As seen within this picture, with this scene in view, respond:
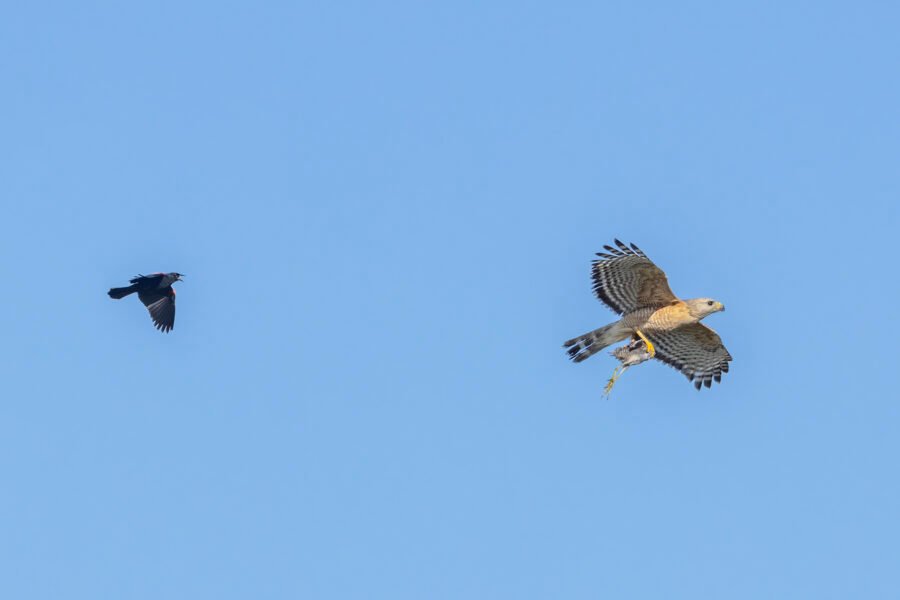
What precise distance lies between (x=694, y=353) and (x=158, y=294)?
1117 cm

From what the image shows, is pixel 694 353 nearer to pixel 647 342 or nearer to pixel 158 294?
pixel 647 342

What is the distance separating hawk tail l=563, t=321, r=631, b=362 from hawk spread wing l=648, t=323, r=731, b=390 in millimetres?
911

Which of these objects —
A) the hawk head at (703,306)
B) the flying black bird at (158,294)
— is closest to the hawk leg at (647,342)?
the hawk head at (703,306)

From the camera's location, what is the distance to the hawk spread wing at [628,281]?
27.8 m

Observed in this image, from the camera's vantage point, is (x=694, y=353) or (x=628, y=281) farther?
(x=694, y=353)

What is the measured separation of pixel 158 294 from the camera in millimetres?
33719

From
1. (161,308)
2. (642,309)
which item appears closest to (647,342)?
(642,309)

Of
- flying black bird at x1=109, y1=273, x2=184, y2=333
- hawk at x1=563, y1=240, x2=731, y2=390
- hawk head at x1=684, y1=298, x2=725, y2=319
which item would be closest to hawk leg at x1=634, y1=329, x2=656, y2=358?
hawk at x1=563, y1=240, x2=731, y2=390

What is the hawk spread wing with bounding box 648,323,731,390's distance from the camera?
96.2ft

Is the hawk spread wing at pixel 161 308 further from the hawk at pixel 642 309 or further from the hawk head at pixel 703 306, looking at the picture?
the hawk head at pixel 703 306

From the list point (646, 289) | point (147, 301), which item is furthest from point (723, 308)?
point (147, 301)

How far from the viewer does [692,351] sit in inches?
1171

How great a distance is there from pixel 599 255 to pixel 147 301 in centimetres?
1035

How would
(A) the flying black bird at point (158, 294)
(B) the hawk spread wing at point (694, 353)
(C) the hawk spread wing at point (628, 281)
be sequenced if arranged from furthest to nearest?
1. (A) the flying black bird at point (158, 294)
2. (B) the hawk spread wing at point (694, 353)
3. (C) the hawk spread wing at point (628, 281)
